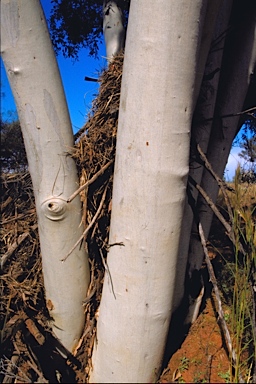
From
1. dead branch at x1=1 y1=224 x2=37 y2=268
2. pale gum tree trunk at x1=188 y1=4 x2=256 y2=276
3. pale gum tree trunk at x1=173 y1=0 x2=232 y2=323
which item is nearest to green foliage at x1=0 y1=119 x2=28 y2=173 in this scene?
dead branch at x1=1 y1=224 x2=37 y2=268

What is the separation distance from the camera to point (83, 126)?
2.59 meters

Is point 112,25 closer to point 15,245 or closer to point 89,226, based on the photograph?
point 15,245

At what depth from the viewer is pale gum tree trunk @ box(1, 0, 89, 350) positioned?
1839mm

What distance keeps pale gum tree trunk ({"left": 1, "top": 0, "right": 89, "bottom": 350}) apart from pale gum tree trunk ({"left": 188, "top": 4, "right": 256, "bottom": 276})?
1007 mm

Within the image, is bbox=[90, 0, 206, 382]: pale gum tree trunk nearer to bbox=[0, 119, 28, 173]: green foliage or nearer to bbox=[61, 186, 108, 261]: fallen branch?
bbox=[61, 186, 108, 261]: fallen branch

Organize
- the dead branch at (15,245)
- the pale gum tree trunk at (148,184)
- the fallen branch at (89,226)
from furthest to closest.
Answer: the dead branch at (15,245) < the fallen branch at (89,226) < the pale gum tree trunk at (148,184)

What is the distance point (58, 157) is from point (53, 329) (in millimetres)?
1142

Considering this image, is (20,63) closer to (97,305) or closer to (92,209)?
(92,209)

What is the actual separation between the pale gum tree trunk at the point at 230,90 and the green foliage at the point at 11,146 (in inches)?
51.4

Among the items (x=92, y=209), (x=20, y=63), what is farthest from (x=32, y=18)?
(x=92, y=209)

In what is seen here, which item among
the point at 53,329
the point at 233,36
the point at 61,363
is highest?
the point at 233,36

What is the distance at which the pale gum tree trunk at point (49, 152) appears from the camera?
72.4 inches

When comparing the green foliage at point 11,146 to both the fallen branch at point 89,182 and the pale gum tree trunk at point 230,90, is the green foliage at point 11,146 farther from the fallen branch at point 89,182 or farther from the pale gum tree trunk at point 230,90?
the pale gum tree trunk at point 230,90

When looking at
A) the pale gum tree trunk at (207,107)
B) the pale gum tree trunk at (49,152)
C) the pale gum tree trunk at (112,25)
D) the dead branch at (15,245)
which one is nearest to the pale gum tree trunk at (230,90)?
the pale gum tree trunk at (207,107)
